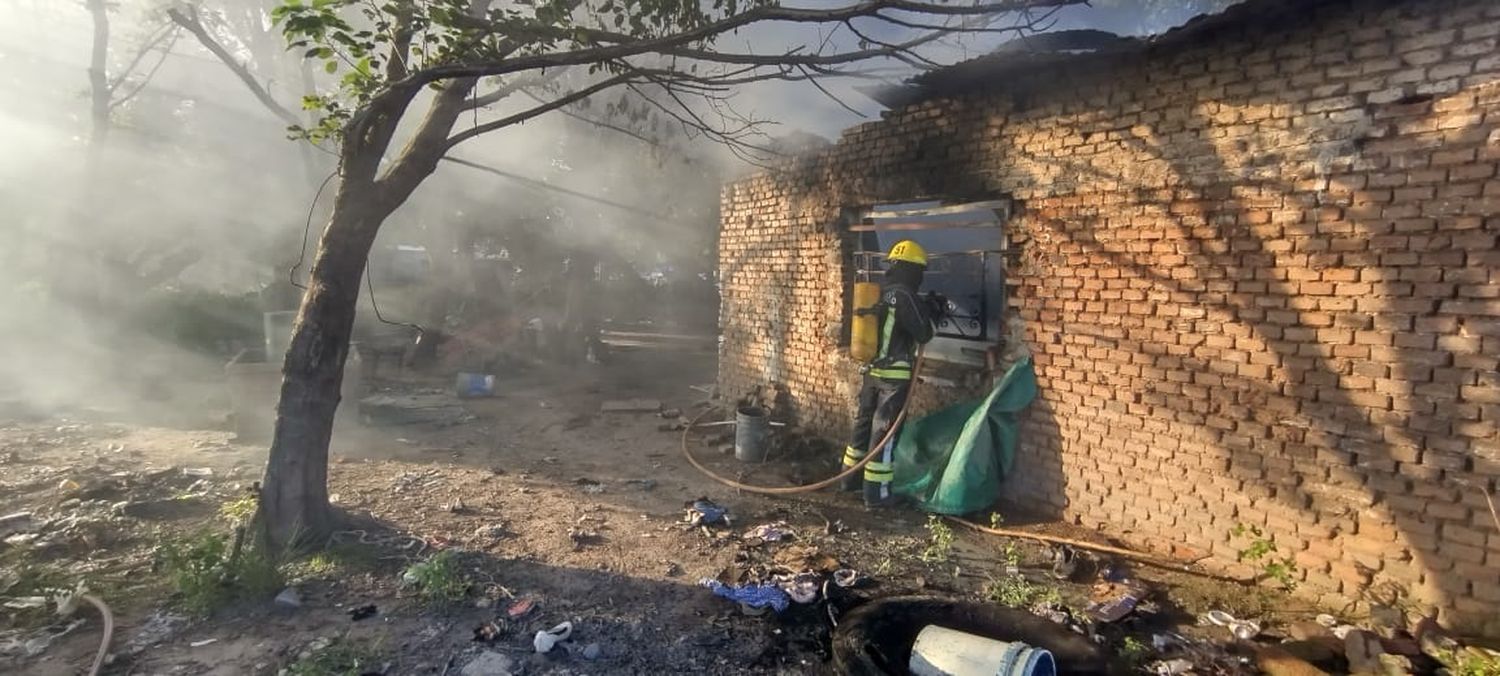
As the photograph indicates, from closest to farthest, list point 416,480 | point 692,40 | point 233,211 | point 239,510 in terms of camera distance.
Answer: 1. point 692,40
2. point 239,510
3. point 416,480
4. point 233,211

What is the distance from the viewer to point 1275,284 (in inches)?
159

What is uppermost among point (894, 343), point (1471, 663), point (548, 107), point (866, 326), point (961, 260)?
point (548, 107)

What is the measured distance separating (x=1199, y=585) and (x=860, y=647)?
2330mm

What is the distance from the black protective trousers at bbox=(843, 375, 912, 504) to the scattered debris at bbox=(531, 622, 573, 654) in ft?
9.33

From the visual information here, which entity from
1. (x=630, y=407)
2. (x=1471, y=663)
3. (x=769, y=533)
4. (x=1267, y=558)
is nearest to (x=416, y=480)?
(x=769, y=533)

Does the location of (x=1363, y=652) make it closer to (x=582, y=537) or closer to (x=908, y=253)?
(x=908, y=253)

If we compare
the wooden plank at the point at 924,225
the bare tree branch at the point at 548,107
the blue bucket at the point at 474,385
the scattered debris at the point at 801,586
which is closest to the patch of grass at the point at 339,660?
the scattered debris at the point at 801,586

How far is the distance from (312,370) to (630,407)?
5299 mm

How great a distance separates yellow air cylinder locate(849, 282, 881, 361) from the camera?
5.93 metres

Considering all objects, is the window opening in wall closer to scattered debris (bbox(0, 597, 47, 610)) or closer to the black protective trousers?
the black protective trousers

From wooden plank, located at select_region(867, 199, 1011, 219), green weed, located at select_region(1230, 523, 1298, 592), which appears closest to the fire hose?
green weed, located at select_region(1230, 523, 1298, 592)

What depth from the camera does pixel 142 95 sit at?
18.6m

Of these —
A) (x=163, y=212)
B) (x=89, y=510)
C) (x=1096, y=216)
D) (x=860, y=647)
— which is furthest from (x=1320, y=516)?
(x=163, y=212)

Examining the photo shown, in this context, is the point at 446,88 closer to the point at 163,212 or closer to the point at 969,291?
the point at 969,291
